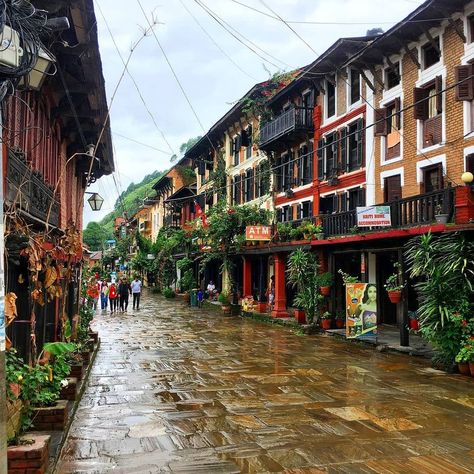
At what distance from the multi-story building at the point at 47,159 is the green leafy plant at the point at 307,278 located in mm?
8053

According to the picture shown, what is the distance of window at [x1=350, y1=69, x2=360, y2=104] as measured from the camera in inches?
830

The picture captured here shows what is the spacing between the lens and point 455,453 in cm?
586

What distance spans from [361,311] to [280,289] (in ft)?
26.3

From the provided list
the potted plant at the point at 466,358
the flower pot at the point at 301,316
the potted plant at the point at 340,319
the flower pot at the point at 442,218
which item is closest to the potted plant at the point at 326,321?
the potted plant at the point at 340,319

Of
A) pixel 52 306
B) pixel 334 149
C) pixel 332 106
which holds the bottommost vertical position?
pixel 52 306

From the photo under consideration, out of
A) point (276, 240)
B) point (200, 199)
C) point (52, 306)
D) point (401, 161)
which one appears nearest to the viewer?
point (52, 306)

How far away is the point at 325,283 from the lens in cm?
1783

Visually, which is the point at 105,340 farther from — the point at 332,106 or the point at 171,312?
the point at 332,106

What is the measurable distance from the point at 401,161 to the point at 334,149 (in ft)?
15.8

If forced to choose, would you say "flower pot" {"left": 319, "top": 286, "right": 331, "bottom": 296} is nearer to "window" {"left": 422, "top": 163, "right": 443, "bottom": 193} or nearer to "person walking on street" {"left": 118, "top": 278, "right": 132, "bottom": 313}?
"window" {"left": 422, "top": 163, "right": 443, "bottom": 193}

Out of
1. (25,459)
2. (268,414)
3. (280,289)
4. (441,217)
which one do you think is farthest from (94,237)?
(25,459)

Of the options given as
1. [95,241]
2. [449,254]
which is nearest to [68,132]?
[449,254]

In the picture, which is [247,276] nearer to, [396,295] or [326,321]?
[326,321]

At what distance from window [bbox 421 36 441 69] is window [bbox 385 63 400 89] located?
1.30 m
